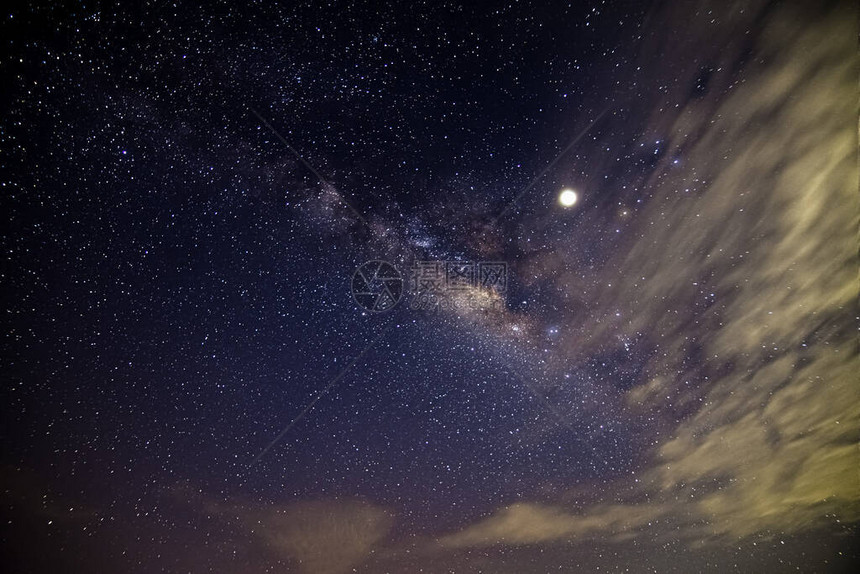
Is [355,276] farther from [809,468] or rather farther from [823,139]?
[809,468]

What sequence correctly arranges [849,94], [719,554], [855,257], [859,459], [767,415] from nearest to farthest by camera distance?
[849,94]
[855,257]
[767,415]
[859,459]
[719,554]

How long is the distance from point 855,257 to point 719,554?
1739cm

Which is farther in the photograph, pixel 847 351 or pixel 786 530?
pixel 786 530

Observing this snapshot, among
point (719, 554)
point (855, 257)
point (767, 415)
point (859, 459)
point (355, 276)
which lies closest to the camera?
point (355, 276)

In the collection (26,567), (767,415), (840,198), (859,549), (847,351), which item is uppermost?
(840,198)

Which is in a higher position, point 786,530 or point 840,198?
point 840,198

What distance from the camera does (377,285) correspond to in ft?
14.1

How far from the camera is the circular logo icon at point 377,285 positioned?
4.26 meters

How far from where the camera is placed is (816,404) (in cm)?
845

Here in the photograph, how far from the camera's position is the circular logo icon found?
14.0ft

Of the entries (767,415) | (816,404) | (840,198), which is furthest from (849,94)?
(816,404)

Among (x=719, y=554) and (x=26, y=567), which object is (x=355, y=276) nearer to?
(x=26, y=567)

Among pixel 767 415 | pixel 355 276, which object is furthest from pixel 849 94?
pixel 767 415

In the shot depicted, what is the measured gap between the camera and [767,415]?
837 centimetres
